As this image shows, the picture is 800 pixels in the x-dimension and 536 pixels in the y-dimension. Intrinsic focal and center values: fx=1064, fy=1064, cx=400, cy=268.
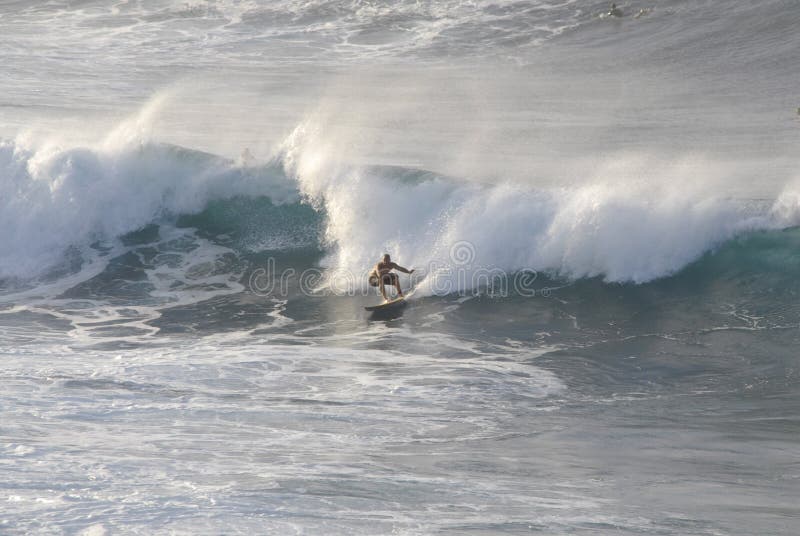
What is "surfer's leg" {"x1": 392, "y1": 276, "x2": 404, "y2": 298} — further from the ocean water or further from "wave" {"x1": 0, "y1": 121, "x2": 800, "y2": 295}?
"wave" {"x1": 0, "y1": 121, "x2": 800, "y2": 295}

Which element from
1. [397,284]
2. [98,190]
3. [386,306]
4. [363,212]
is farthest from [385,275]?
[98,190]

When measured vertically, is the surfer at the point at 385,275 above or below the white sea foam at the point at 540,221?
below

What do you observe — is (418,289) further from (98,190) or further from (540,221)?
(98,190)

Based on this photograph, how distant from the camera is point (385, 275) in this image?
606 inches

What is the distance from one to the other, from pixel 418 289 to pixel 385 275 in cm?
64

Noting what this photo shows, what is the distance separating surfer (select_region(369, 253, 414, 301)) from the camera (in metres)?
15.2

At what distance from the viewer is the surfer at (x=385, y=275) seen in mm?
15242

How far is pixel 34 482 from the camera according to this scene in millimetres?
7973

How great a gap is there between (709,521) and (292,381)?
536cm

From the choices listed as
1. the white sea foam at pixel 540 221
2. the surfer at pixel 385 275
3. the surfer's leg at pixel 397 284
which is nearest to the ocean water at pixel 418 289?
the white sea foam at pixel 540 221

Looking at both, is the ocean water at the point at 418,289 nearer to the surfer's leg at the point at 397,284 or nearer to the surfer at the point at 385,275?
the surfer's leg at the point at 397,284

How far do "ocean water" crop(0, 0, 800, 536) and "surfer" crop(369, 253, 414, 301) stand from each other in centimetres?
40

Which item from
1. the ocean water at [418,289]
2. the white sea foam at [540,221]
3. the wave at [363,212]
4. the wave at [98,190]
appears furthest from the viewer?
the wave at [98,190]

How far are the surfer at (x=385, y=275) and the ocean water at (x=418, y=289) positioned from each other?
0.40 m
